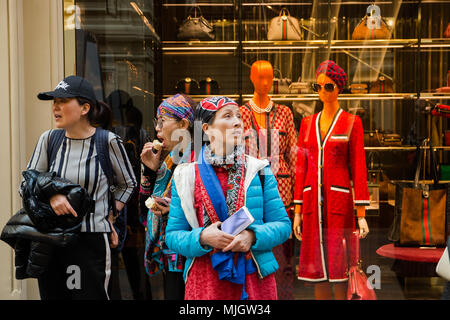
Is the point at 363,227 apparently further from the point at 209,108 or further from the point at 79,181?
the point at 79,181

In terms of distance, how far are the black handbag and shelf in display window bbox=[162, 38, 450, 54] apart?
0.11 ft

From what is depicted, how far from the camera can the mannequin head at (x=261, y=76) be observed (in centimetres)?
354

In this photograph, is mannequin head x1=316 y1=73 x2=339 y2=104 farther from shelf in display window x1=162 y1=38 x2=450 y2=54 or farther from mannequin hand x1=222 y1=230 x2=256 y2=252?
mannequin hand x1=222 y1=230 x2=256 y2=252

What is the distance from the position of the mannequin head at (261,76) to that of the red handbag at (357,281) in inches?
45.1

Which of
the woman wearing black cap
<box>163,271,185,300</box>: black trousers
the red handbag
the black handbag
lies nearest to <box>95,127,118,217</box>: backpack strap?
the woman wearing black cap

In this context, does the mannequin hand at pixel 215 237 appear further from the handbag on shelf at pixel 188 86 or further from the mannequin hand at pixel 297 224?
the handbag on shelf at pixel 188 86

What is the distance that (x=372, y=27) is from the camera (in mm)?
3582

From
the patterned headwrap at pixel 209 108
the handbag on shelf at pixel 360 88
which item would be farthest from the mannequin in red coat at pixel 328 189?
the patterned headwrap at pixel 209 108

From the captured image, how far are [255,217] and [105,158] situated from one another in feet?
3.48

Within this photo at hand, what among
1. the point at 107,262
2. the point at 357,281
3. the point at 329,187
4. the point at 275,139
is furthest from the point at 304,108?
the point at 107,262

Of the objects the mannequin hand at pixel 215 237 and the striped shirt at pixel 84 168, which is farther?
the striped shirt at pixel 84 168

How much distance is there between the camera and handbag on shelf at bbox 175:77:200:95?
347 centimetres

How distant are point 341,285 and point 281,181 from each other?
80 cm

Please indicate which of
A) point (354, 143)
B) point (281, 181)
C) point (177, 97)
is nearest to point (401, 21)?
point (354, 143)
